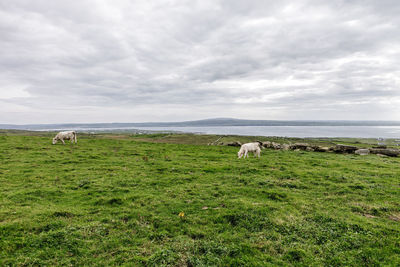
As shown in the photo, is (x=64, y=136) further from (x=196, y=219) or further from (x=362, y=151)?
(x=362, y=151)

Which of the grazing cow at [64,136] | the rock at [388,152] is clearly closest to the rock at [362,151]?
the rock at [388,152]

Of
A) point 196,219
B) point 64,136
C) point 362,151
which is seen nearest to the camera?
point 196,219

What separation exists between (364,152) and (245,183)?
2441 centimetres

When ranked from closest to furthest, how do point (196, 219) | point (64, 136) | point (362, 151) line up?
point (196, 219) → point (64, 136) → point (362, 151)

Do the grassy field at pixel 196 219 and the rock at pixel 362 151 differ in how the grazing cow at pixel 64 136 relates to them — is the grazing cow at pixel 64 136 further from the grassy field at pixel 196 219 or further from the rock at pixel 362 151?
the rock at pixel 362 151

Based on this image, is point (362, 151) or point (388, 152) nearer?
point (388, 152)

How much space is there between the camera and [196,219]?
6.87 meters

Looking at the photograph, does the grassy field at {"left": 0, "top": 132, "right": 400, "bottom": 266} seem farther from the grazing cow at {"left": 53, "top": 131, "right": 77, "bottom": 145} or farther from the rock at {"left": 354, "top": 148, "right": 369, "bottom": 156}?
the rock at {"left": 354, "top": 148, "right": 369, "bottom": 156}

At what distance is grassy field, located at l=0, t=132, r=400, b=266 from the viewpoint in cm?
505

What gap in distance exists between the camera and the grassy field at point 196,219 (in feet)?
16.6

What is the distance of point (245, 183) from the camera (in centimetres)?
1102

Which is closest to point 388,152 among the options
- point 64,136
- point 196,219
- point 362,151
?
point 362,151

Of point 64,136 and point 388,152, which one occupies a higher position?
point 64,136

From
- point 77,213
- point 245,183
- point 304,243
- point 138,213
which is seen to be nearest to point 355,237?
point 304,243
